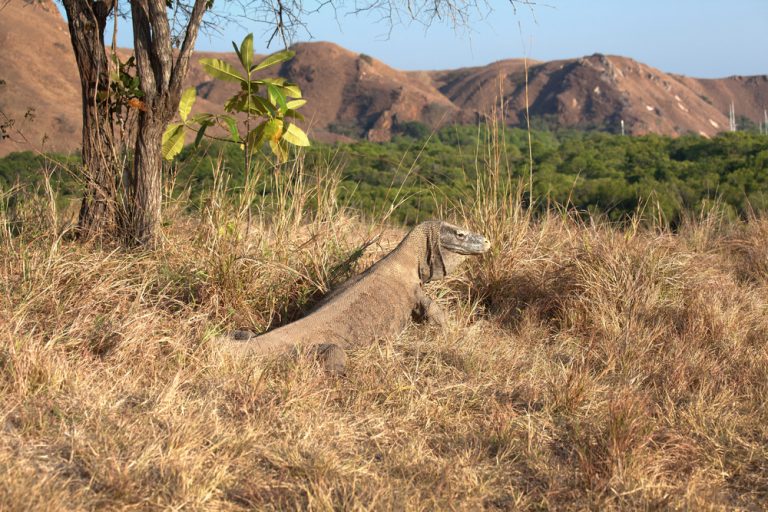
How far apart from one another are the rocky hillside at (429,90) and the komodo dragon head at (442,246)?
93.5ft

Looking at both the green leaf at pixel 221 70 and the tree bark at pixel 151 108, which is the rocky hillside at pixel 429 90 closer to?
the tree bark at pixel 151 108

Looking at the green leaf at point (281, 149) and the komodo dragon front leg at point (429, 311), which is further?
the green leaf at point (281, 149)

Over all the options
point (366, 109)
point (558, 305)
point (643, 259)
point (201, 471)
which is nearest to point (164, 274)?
point (201, 471)

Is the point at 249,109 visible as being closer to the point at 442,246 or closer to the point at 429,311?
the point at 442,246

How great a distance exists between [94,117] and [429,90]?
63.7 m

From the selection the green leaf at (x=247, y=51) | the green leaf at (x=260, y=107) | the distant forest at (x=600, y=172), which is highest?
the green leaf at (x=247, y=51)

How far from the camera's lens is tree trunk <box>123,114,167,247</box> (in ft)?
15.1

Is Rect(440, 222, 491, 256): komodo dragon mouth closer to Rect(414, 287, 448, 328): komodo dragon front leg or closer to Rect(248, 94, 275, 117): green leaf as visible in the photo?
Rect(414, 287, 448, 328): komodo dragon front leg

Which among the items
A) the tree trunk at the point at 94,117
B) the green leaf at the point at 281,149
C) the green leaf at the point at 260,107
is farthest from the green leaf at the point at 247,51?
the tree trunk at the point at 94,117

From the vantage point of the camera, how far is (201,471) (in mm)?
2514

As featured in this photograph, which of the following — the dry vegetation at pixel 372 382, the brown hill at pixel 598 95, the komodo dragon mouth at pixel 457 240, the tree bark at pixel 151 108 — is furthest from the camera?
the brown hill at pixel 598 95

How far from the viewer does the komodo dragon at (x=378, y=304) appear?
3.71 m

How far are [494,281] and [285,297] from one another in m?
1.41

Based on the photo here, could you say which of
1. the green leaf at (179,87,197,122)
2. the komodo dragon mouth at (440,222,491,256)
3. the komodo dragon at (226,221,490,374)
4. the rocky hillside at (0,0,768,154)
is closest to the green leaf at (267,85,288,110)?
the green leaf at (179,87,197,122)
